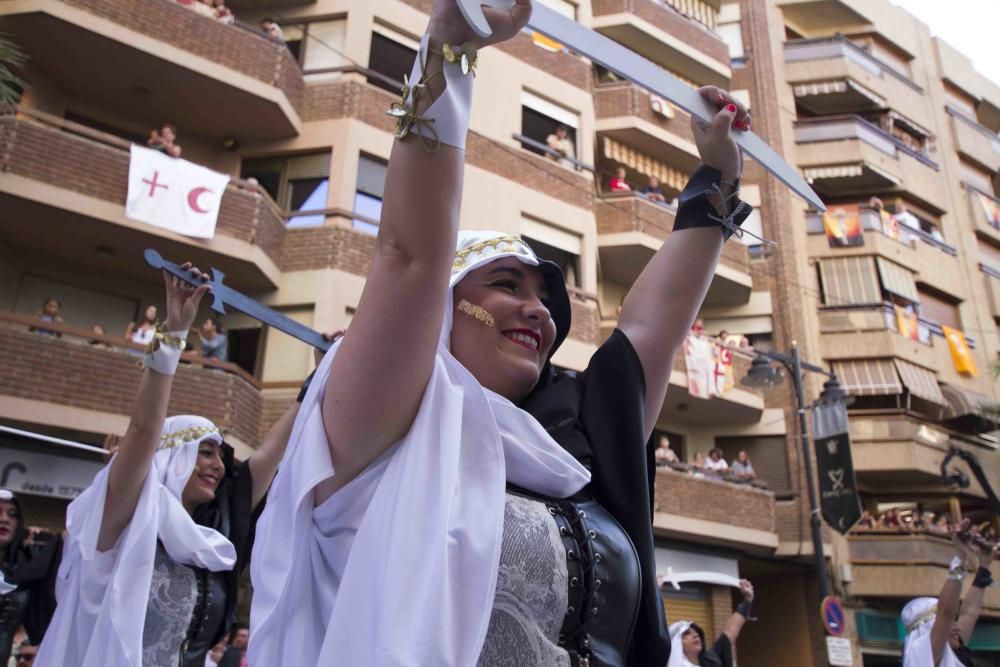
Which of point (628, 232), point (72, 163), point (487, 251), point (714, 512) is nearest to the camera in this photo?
point (487, 251)

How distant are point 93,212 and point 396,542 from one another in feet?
44.2

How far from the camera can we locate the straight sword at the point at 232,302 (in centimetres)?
389

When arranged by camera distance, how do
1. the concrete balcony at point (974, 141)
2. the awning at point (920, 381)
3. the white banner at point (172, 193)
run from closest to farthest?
the white banner at point (172, 193)
the awning at point (920, 381)
the concrete balcony at point (974, 141)

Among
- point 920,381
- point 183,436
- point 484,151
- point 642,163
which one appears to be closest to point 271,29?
point 484,151

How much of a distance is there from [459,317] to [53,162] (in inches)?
522

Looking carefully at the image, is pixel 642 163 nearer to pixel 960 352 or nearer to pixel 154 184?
pixel 960 352

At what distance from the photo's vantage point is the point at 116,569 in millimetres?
3812

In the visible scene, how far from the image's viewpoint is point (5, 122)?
1286 cm

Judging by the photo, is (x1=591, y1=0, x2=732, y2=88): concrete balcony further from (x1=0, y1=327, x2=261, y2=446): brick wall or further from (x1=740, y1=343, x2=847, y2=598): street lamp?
(x1=0, y1=327, x2=261, y2=446): brick wall

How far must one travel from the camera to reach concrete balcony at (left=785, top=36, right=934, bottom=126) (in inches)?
1103

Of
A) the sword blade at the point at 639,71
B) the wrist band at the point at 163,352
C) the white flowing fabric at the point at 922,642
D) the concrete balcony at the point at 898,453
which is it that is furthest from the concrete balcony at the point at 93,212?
the concrete balcony at the point at 898,453

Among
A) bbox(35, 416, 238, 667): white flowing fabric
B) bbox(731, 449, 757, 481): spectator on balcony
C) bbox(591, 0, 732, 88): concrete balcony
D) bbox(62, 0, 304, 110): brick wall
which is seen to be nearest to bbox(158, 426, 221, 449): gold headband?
bbox(35, 416, 238, 667): white flowing fabric

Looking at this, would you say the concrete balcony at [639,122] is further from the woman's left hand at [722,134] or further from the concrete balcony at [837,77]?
the woman's left hand at [722,134]

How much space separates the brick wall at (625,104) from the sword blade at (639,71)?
21245 mm
